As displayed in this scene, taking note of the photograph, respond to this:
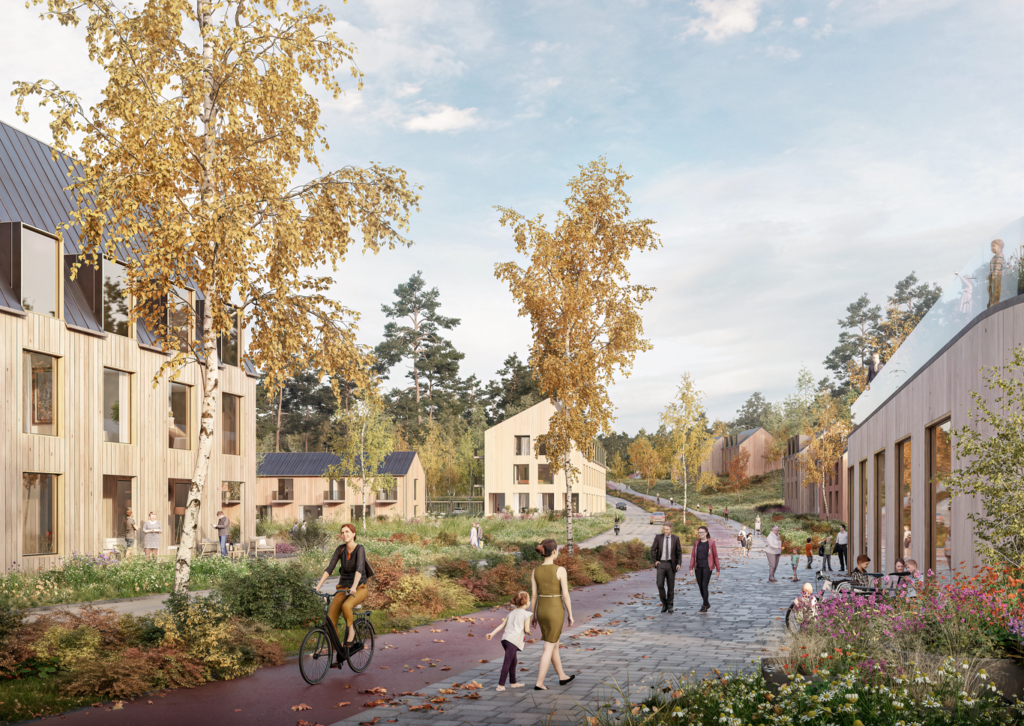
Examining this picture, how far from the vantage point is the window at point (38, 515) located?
21500 millimetres

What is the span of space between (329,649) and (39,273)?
16587mm

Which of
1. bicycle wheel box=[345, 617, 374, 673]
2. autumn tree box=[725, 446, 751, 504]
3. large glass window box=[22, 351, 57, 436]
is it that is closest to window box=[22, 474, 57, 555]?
large glass window box=[22, 351, 57, 436]

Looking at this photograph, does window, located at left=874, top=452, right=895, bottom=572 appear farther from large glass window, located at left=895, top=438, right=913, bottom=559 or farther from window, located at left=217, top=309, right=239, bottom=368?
window, located at left=217, top=309, right=239, bottom=368

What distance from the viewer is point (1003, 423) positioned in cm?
945

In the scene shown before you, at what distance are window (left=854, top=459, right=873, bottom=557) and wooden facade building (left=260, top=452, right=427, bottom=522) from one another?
35.3 m

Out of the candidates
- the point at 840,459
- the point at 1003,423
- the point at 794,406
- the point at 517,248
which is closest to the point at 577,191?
the point at 517,248

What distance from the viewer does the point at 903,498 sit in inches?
719

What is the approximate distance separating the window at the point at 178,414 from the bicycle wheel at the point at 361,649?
2043cm

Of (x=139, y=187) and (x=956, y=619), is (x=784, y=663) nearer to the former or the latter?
(x=956, y=619)

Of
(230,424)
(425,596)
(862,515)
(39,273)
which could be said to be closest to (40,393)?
(39,273)

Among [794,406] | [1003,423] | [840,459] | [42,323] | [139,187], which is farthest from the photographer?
[794,406]

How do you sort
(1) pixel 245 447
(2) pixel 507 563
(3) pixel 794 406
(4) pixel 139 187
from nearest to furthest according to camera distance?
(4) pixel 139 187 → (2) pixel 507 563 → (1) pixel 245 447 → (3) pixel 794 406

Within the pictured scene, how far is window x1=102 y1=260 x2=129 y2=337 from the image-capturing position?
83.0 feet

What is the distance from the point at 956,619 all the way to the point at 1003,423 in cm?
222
